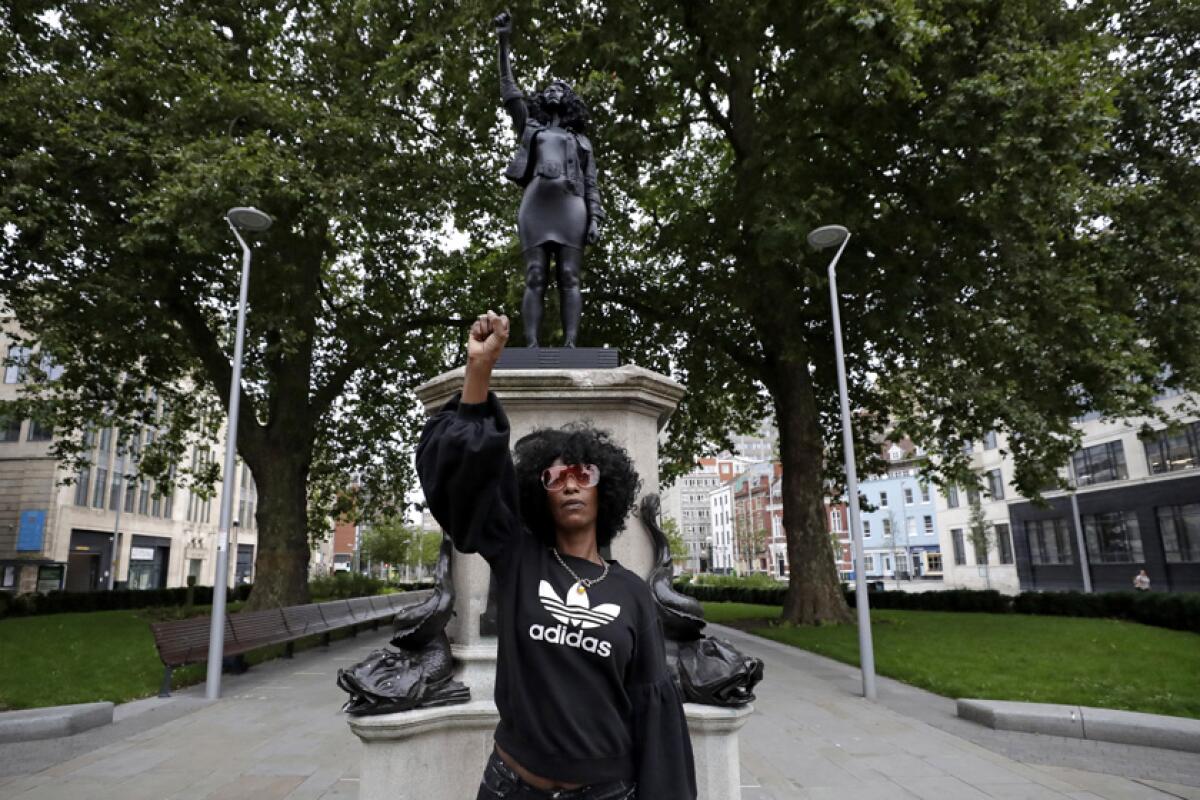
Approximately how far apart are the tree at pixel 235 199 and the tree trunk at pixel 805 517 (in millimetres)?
8517

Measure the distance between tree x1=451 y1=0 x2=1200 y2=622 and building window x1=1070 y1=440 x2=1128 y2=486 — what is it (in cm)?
2504

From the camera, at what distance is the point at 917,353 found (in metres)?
15.4

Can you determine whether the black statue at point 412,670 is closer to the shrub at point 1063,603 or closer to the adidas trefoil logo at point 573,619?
the adidas trefoil logo at point 573,619

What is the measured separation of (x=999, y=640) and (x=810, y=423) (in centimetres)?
579

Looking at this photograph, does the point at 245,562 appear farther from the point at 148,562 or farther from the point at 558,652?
the point at 558,652

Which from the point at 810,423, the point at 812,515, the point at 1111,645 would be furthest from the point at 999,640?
the point at 810,423

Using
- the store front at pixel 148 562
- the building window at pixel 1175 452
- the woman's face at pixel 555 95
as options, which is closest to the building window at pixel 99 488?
the store front at pixel 148 562

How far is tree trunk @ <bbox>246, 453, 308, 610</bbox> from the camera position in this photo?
54.1ft

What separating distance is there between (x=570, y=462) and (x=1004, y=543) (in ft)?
185

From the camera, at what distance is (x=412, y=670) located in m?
3.95

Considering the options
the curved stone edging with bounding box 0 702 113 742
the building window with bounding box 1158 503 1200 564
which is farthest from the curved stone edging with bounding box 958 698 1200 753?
the building window with bounding box 1158 503 1200 564

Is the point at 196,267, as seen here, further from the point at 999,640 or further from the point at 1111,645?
the point at 1111,645

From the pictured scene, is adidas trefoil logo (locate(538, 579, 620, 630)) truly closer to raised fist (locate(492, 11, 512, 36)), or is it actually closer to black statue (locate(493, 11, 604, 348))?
A: black statue (locate(493, 11, 604, 348))

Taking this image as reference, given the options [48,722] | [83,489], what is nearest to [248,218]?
[48,722]
